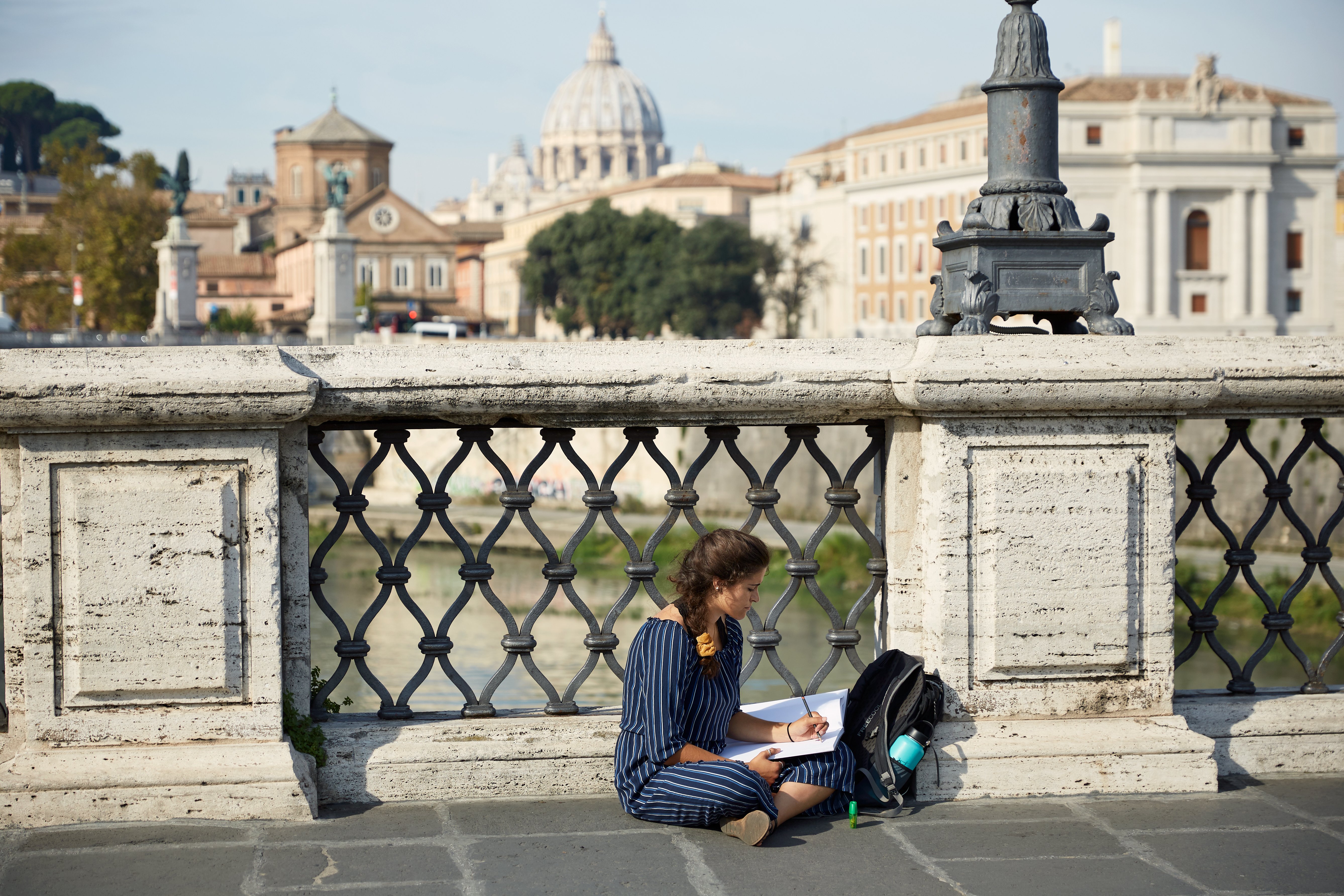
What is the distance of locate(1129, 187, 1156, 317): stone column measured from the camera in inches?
2323

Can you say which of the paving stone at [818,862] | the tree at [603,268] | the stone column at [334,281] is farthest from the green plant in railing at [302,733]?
the tree at [603,268]

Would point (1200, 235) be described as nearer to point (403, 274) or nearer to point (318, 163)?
point (403, 274)

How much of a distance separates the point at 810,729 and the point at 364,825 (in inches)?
40.1

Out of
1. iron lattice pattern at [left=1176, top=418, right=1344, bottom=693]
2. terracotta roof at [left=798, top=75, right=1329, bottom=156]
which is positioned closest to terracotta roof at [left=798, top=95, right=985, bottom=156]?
terracotta roof at [left=798, top=75, right=1329, bottom=156]

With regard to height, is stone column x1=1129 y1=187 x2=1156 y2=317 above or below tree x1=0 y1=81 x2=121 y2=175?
below

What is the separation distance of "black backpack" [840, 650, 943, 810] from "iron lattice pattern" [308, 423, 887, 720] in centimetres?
15

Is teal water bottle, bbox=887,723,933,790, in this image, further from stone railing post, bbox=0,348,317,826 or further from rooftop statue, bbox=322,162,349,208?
rooftop statue, bbox=322,162,349,208

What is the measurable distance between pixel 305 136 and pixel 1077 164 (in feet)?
183

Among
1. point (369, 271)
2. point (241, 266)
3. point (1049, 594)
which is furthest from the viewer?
point (241, 266)

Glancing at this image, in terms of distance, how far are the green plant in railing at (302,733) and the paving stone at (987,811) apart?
133 cm

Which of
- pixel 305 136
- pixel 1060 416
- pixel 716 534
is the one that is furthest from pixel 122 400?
pixel 305 136

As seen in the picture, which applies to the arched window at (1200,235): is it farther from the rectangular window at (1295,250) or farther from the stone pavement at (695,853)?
the stone pavement at (695,853)

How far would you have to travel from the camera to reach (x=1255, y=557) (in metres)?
4.00

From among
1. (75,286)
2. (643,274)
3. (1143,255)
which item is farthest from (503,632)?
(643,274)
